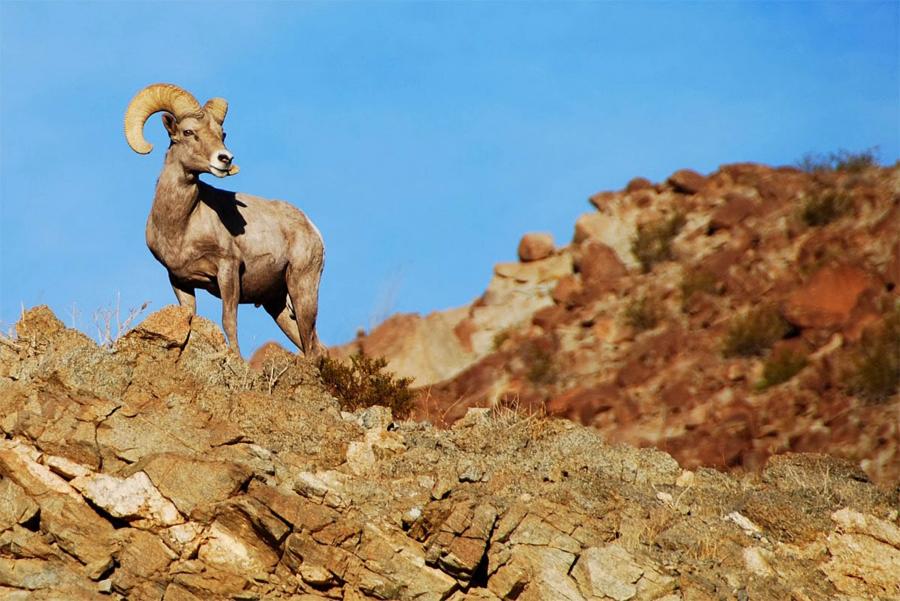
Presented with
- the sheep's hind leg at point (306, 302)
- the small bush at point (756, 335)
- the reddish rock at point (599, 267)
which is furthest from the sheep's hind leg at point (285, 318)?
the reddish rock at point (599, 267)

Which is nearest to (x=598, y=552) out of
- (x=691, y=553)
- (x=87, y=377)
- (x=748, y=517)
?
(x=691, y=553)

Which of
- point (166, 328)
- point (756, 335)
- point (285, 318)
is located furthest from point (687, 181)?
point (166, 328)

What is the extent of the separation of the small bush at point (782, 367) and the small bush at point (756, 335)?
96 centimetres

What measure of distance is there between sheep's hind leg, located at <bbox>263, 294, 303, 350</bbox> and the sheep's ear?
89.4 inches

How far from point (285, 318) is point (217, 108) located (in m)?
2.50

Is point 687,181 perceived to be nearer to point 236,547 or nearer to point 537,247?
point 537,247

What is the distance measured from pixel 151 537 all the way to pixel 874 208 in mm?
26924

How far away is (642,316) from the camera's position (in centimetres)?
3120

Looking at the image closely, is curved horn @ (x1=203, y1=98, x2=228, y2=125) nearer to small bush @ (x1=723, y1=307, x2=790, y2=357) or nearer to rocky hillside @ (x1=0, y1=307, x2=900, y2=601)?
rocky hillside @ (x1=0, y1=307, x2=900, y2=601)

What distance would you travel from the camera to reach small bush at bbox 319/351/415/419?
497 inches

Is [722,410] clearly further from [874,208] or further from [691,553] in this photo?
[691,553]

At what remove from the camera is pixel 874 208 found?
32312mm

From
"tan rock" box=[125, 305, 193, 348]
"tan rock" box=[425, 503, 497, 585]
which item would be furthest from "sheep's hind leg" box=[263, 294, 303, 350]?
"tan rock" box=[425, 503, 497, 585]

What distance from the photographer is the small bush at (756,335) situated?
93.3 ft
